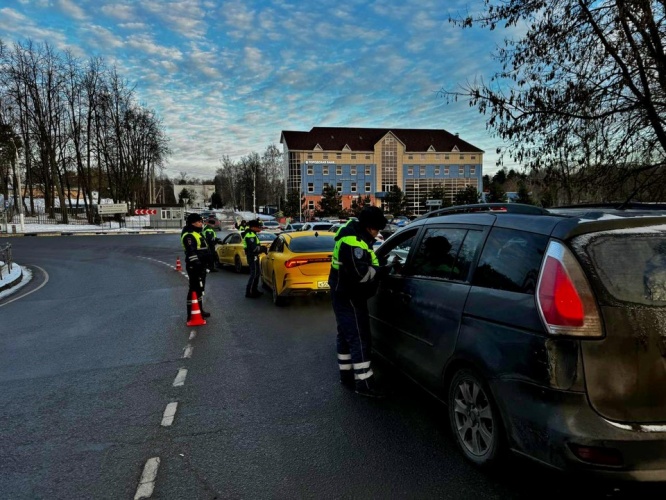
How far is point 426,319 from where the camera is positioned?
12.4 feet

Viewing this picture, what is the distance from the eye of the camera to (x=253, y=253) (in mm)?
11086

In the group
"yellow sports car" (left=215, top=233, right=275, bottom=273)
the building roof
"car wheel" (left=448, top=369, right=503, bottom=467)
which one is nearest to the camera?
"car wheel" (left=448, top=369, right=503, bottom=467)

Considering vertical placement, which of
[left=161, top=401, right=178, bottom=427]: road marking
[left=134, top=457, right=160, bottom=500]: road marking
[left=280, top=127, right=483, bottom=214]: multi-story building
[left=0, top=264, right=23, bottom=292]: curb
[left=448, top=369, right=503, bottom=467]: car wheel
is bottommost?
[left=0, top=264, right=23, bottom=292]: curb

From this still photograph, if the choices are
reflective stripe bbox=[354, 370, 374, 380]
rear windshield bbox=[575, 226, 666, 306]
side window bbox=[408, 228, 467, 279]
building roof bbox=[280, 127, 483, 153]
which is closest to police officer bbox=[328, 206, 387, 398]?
reflective stripe bbox=[354, 370, 374, 380]

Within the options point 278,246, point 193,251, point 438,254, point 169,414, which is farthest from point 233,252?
point 438,254

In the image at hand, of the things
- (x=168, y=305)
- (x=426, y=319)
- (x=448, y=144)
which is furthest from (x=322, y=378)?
(x=448, y=144)

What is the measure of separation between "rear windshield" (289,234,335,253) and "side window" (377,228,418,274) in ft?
15.2

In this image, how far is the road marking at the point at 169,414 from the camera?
414 centimetres

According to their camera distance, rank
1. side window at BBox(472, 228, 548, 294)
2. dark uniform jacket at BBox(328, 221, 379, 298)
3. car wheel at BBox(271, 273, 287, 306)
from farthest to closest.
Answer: car wheel at BBox(271, 273, 287, 306) < dark uniform jacket at BBox(328, 221, 379, 298) < side window at BBox(472, 228, 548, 294)

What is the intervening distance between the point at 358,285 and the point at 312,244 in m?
5.67

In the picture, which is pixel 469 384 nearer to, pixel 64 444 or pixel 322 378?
pixel 322 378

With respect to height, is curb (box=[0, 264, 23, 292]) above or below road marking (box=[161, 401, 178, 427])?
below

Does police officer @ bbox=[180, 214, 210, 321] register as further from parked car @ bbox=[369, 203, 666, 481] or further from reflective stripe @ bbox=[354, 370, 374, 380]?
parked car @ bbox=[369, 203, 666, 481]

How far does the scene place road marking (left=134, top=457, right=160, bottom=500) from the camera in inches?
119
